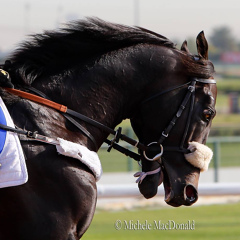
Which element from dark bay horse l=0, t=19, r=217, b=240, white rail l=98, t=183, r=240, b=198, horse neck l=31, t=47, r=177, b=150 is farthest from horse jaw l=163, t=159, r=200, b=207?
white rail l=98, t=183, r=240, b=198

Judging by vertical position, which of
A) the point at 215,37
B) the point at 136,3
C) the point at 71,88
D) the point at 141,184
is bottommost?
the point at 215,37

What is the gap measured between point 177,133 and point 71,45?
793 mm

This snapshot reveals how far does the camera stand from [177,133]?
11.3 ft

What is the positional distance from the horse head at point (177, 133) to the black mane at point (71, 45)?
361 millimetres

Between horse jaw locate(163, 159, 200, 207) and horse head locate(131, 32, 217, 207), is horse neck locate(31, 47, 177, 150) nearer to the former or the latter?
horse head locate(131, 32, 217, 207)

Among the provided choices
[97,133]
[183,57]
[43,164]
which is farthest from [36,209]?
[183,57]

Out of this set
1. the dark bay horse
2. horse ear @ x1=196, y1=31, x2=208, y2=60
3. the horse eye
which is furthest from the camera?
horse ear @ x1=196, y1=31, x2=208, y2=60

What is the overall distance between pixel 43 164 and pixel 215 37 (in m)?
61.6

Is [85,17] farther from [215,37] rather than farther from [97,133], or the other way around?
[215,37]

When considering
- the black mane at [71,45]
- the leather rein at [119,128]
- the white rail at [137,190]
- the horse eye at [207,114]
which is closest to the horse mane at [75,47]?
the black mane at [71,45]

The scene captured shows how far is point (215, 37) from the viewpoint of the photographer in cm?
6312

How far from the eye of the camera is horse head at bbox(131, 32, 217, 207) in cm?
344

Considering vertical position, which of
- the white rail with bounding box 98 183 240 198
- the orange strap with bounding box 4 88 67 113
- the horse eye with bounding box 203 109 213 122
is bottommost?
the white rail with bounding box 98 183 240 198

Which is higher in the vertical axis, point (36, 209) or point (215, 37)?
point (36, 209)
